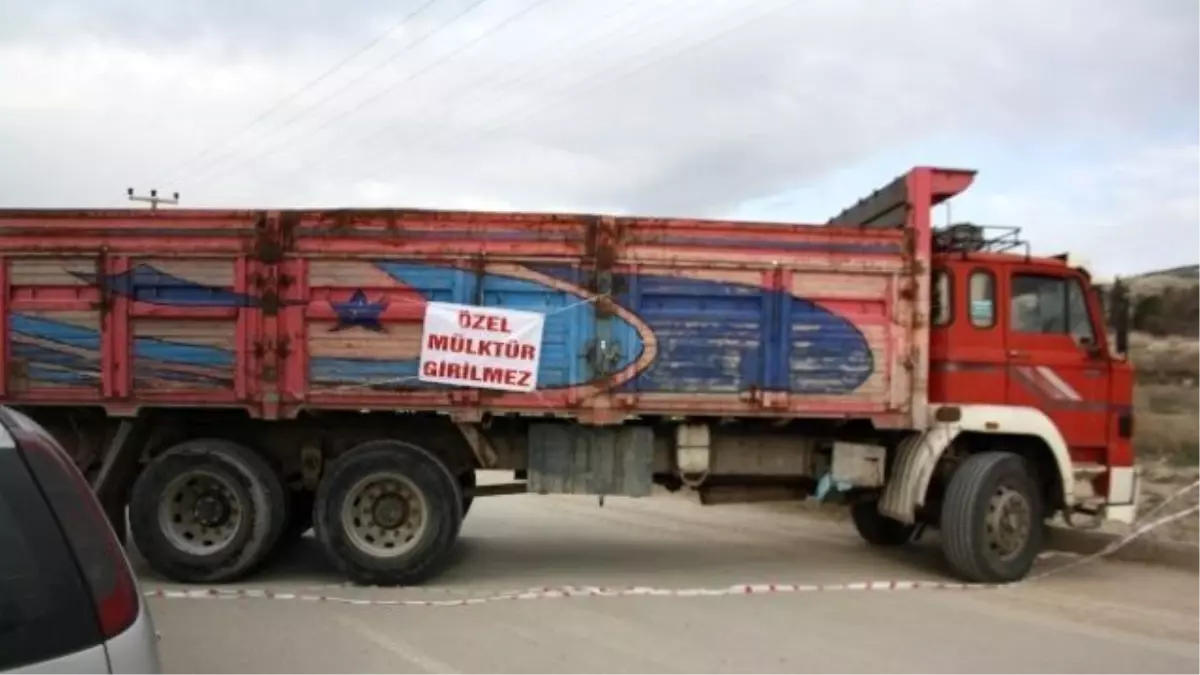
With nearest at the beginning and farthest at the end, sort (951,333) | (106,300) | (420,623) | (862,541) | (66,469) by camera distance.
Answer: (66,469), (420,623), (106,300), (951,333), (862,541)

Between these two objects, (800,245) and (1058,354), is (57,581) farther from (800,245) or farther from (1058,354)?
(1058,354)

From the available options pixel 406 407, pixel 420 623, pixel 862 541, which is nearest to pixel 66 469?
pixel 420 623

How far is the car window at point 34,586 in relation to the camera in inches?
95.0

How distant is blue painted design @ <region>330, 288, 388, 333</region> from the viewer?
8312 mm

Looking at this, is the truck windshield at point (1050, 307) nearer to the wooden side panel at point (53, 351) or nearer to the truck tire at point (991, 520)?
the truck tire at point (991, 520)

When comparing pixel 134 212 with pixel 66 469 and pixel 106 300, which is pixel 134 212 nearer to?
pixel 106 300

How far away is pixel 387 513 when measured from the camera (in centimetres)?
830

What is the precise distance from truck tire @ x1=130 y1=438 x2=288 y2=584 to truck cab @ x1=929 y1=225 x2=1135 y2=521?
545cm

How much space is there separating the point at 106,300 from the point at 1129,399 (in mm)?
8377

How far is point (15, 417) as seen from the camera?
2906 mm

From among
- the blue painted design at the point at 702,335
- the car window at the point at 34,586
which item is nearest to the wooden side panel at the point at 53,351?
the blue painted design at the point at 702,335

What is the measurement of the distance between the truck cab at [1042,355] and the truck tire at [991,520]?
0.41m

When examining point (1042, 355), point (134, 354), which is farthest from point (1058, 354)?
point (134, 354)

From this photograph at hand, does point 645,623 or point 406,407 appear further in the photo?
Answer: point 406,407
